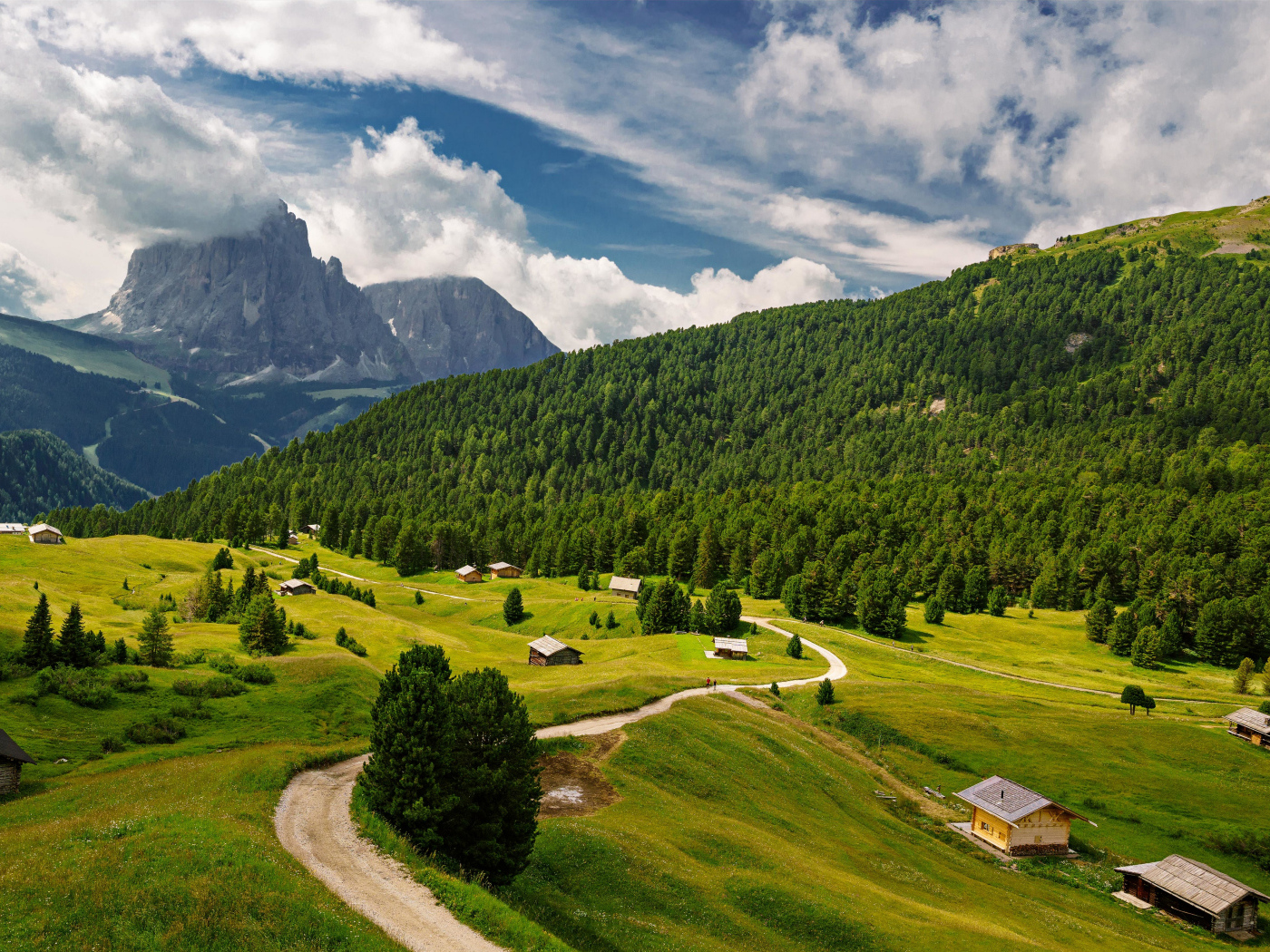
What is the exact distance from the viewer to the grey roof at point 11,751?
39.6 m

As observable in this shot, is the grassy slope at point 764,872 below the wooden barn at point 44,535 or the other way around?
the other way around

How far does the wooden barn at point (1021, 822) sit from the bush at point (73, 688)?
7686 cm

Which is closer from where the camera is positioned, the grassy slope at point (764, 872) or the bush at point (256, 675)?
the grassy slope at point (764, 872)

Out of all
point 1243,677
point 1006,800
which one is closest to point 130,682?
point 1006,800

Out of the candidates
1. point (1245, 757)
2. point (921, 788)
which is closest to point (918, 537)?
point (1245, 757)

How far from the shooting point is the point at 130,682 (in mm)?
61062

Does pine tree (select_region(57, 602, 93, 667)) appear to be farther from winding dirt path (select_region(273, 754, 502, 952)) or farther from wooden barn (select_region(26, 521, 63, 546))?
wooden barn (select_region(26, 521, 63, 546))

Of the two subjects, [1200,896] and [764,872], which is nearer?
[764,872]

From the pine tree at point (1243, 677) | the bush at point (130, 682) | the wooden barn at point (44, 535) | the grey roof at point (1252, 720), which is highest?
the pine tree at point (1243, 677)

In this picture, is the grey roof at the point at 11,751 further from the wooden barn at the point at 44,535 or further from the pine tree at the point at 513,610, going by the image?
the wooden barn at the point at 44,535

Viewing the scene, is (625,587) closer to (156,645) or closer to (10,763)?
(156,645)

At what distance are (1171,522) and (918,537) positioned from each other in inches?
2454

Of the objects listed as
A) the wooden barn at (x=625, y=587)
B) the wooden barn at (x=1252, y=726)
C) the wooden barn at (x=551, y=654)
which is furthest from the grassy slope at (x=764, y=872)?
the wooden barn at (x=625, y=587)

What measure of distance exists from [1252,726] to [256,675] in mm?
114472
